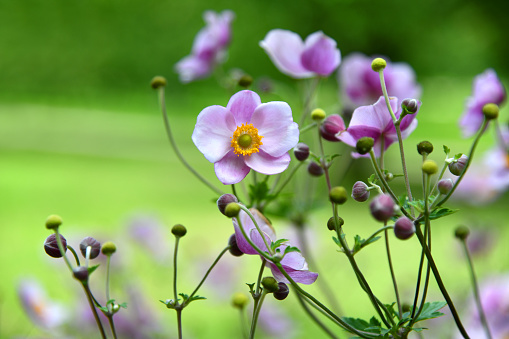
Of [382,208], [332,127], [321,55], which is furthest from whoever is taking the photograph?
[321,55]

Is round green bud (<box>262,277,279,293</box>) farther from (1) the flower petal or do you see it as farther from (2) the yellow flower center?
(1) the flower petal

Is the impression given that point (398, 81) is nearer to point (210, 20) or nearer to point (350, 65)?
point (350, 65)

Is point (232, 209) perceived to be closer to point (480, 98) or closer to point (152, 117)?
point (480, 98)

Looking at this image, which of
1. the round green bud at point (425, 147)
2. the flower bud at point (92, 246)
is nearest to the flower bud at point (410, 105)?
the round green bud at point (425, 147)

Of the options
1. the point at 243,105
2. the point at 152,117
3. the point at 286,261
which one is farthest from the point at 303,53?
the point at 152,117

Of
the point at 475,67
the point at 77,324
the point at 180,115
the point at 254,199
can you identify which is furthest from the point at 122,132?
the point at 254,199
